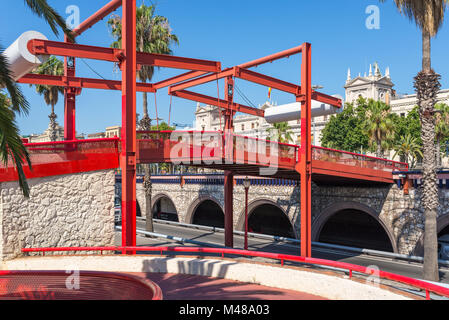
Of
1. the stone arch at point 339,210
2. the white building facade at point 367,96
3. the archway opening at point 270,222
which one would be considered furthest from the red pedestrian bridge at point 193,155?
the white building facade at point 367,96

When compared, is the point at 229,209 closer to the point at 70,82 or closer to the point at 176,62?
the point at 176,62

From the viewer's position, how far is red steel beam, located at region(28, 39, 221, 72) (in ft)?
43.3

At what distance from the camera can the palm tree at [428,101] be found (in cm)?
1599

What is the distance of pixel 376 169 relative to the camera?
2309 centimetres

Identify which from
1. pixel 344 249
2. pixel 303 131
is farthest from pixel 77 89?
pixel 344 249

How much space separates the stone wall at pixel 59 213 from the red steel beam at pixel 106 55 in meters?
4.34

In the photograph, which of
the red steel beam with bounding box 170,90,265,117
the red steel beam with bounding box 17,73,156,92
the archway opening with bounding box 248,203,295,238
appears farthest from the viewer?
the archway opening with bounding box 248,203,295,238

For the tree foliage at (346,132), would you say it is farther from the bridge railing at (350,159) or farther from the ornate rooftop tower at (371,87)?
the bridge railing at (350,159)

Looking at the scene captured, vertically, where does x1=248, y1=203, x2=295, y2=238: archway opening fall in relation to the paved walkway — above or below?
below

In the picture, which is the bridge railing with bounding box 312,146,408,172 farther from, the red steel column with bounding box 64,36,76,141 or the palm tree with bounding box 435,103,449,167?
the palm tree with bounding box 435,103,449,167

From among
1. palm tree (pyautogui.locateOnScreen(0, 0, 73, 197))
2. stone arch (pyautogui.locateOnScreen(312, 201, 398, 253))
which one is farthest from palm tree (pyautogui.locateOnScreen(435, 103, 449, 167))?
palm tree (pyautogui.locateOnScreen(0, 0, 73, 197))

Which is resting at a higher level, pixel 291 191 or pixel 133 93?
pixel 133 93
